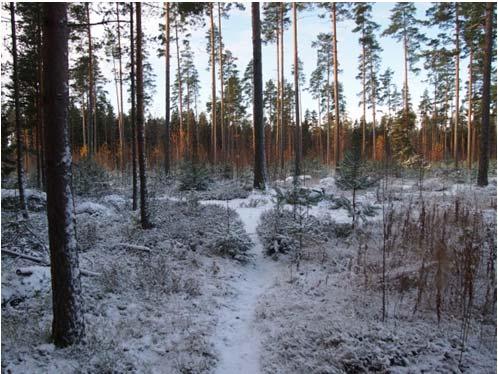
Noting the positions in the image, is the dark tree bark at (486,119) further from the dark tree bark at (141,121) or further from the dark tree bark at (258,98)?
the dark tree bark at (141,121)

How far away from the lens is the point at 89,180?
13945 mm

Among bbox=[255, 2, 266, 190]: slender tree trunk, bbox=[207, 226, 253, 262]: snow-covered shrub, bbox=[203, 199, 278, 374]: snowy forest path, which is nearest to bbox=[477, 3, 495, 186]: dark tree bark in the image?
bbox=[255, 2, 266, 190]: slender tree trunk

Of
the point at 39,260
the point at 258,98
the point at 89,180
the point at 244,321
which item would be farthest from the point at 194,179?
the point at 244,321

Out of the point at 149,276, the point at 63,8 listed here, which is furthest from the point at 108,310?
the point at 63,8

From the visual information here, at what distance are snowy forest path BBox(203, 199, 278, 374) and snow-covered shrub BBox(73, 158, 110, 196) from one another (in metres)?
8.95

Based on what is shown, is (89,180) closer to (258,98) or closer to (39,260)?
(258,98)

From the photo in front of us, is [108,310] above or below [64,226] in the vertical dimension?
below

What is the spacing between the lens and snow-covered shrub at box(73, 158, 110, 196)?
13617mm

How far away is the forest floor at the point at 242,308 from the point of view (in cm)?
358

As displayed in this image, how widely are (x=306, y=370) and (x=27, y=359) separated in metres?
3.06

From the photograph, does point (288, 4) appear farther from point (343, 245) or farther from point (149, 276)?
point (149, 276)

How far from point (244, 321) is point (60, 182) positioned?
3186mm

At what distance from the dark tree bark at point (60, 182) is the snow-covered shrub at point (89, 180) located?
413 inches

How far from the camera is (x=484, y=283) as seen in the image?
4.66 m
